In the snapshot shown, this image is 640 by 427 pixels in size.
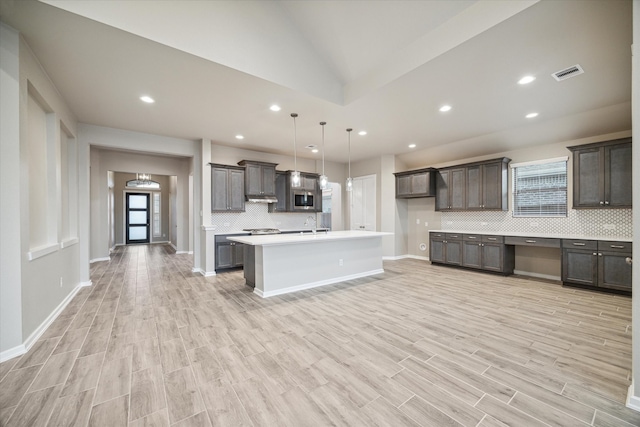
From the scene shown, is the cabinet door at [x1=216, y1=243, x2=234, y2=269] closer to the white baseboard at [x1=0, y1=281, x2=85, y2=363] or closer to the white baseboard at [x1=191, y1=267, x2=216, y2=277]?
the white baseboard at [x1=191, y1=267, x2=216, y2=277]

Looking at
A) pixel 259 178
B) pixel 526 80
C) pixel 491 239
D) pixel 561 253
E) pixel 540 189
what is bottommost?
pixel 561 253

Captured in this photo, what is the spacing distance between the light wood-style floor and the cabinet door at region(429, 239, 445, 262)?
2.32 m

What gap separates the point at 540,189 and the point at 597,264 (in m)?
1.67

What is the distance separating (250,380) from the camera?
6.53ft

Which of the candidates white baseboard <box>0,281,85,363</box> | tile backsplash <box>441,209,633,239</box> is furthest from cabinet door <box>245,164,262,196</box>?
tile backsplash <box>441,209,633,239</box>

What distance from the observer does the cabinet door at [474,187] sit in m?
5.82

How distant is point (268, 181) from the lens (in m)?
6.47

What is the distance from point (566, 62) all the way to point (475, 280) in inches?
144

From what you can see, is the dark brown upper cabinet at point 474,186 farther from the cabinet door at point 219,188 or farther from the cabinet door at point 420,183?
the cabinet door at point 219,188

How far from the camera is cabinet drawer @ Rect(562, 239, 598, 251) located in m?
4.21

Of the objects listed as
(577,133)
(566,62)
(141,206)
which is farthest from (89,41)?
(141,206)

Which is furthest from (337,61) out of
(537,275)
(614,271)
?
(537,275)

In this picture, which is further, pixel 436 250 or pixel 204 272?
pixel 436 250

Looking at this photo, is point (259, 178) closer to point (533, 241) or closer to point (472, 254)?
point (472, 254)
